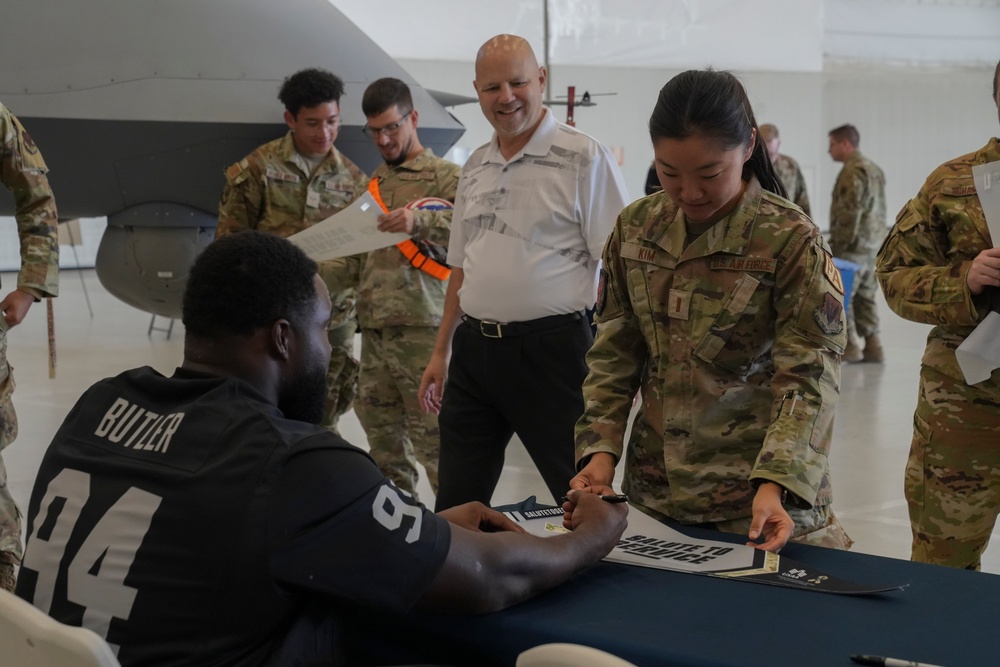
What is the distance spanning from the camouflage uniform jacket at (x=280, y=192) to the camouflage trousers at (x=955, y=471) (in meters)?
2.19

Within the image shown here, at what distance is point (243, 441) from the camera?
4.07ft

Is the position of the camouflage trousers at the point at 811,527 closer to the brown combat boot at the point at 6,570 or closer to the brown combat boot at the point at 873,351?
the brown combat boot at the point at 6,570

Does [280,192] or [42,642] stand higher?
[280,192]

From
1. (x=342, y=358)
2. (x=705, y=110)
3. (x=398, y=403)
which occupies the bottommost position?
(x=398, y=403)

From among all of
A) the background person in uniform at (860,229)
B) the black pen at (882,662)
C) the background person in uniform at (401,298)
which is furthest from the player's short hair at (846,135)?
the black pen at (882,662)

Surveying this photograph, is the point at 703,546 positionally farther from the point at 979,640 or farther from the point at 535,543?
the point at 979,640

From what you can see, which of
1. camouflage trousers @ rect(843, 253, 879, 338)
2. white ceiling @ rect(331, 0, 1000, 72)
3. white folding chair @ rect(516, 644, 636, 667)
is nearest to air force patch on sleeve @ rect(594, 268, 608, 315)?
white folding chair @ rect(516, 644, 636, 667)

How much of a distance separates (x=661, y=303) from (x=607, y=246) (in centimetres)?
16

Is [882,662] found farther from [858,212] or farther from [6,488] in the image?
[858,212]

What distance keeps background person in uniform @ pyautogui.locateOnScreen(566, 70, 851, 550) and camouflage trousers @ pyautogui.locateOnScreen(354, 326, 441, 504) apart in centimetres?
166

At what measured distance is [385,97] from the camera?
3.43 metres

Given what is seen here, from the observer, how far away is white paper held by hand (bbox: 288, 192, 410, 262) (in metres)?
3.20

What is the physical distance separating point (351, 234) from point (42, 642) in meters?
2.25

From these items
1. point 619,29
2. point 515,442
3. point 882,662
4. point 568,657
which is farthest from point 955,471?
point 619,29
